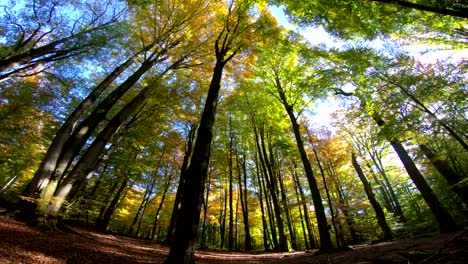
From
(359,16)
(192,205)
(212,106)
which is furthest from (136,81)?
(359,16)

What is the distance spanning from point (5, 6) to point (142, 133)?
7.73 metres

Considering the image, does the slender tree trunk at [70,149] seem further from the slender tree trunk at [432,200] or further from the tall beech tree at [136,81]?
the slender tree trunk at [432,200]

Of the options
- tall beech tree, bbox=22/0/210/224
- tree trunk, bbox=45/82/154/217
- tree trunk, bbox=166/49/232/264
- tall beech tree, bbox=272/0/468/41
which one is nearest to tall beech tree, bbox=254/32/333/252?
tall beech tree, bbox=272/0/468/41

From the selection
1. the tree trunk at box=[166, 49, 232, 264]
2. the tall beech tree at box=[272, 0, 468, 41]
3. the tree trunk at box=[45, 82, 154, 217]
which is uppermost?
the tall beech tree at box=[272, 0, 468, 41]

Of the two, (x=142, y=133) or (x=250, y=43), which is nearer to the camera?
(x=250, y=43)

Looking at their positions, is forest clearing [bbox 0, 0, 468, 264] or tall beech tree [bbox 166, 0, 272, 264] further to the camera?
forest clearing [bbox 0, 0, 468, 264]

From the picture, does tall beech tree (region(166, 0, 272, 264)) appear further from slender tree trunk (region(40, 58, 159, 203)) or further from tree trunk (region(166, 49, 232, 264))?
slender tree trunk (region(40, 58, 159, 203))

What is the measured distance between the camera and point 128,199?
74.8 feet

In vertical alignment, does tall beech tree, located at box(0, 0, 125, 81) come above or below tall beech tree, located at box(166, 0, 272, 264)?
above

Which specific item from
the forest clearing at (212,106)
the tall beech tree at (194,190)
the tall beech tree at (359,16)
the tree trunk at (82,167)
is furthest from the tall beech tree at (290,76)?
the tree trunk at (82,167)

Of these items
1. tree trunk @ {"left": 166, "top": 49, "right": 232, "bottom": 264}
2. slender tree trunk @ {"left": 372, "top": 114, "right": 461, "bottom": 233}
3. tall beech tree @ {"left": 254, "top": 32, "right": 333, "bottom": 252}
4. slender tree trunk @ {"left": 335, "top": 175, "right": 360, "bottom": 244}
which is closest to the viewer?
tree trunk @ {"left": 166, "top": 49, "right": 232, "bottom": 264}

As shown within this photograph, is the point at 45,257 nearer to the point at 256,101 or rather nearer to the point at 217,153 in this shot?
the point at 256,101

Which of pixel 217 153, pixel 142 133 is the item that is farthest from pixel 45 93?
pixel 217 153

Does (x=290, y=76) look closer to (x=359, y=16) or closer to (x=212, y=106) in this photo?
(x=359, y=16)
